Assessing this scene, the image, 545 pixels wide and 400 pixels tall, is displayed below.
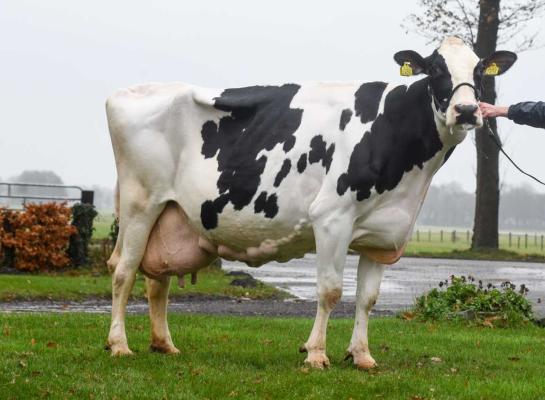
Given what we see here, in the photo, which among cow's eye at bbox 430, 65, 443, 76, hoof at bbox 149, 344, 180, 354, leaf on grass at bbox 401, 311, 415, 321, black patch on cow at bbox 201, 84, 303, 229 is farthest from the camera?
leaf on grass at bbox 401, 311, 415, 321

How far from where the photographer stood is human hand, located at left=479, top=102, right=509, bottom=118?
9.68m

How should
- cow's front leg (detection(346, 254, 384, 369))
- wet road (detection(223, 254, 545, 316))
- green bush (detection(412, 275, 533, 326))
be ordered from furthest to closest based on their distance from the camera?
wet road (detection(223, 254, 545, 316)), green bush (detection(412, 275, 533, 326)), cow's front leg (detection(346, 254, 384, 369))

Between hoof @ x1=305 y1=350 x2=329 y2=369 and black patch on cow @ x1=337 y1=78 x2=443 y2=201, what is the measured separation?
1510 mm

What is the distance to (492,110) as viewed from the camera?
972 cm

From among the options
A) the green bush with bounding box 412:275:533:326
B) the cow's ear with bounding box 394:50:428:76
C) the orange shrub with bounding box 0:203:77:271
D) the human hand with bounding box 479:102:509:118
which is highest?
the cow's ear with bounding box 394:50:428:76

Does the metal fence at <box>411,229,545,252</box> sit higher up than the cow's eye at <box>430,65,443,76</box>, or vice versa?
the cow's eye at <box>430,65,443,76</box>

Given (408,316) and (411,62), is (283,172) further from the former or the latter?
(408,316)

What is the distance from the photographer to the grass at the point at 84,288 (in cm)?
1872

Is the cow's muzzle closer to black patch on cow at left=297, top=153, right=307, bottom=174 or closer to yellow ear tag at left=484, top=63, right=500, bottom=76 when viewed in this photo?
yellow ear tag at left=484, top=63, right=500, bottom=76

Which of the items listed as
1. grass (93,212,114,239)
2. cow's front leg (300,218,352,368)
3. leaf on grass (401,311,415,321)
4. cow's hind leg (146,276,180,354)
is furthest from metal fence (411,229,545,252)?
cow's front leg (300,218,352,368)

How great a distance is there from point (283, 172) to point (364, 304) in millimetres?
1507

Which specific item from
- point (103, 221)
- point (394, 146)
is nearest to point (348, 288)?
point (103, 221)

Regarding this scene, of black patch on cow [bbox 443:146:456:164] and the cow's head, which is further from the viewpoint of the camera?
black patch on cow [bbox 443:146:456:164]

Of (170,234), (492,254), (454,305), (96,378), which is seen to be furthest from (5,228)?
(492,254)
